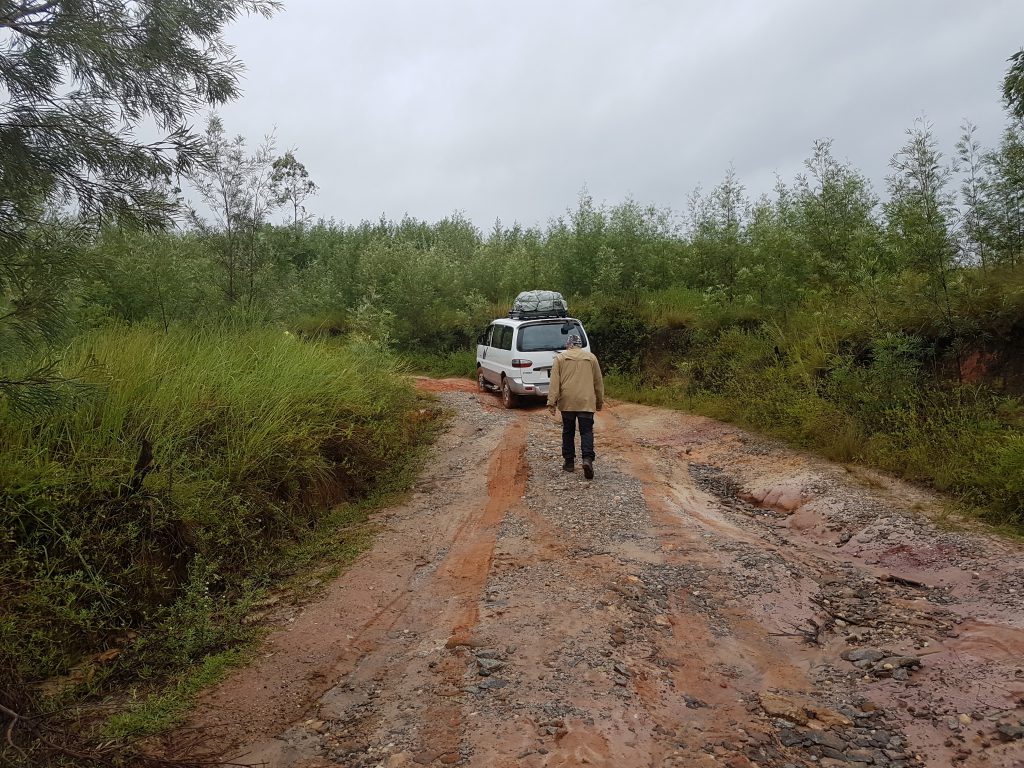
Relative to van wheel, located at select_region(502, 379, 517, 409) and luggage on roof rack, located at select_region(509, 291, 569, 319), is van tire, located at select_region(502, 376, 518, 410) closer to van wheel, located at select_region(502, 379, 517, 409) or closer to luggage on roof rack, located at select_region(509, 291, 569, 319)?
van wheel, located at select_region(502, 379, 517, 409)

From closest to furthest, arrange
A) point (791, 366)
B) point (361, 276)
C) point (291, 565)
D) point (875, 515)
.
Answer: point (291, 565)
point (875, 515)
point (791, 366)
point (361, 276)

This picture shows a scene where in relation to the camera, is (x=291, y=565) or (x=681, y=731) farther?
(x=291, y=565)

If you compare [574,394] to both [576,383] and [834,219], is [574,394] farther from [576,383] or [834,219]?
[834,219]

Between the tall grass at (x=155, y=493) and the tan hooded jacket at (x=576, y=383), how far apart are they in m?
2.52

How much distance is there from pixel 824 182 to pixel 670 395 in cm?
503

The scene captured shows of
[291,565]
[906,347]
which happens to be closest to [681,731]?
[291,565]

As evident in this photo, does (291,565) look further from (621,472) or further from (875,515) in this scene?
(875,515)

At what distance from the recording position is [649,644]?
4215 millimetres

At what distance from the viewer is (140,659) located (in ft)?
13.3

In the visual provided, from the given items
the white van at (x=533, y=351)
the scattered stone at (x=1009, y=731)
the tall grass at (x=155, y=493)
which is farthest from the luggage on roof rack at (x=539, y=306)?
the scattered stone at (x=1009, y=731)

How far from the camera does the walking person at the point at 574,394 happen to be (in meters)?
8.65

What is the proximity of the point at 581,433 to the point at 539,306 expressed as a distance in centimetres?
768

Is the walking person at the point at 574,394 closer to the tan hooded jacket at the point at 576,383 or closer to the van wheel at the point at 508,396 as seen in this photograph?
the tan hooded jacket at the point at 576,383

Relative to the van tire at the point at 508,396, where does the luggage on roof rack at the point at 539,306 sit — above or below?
above
